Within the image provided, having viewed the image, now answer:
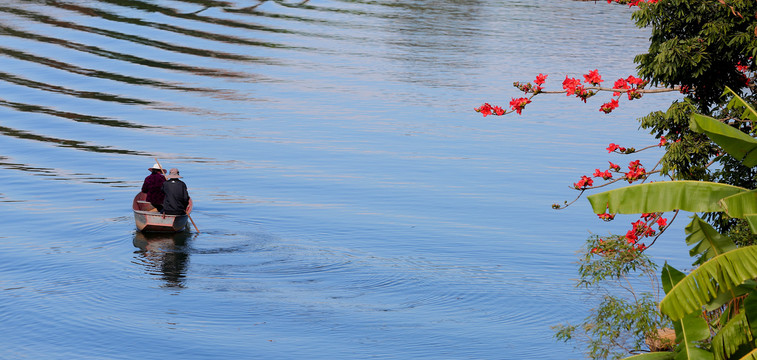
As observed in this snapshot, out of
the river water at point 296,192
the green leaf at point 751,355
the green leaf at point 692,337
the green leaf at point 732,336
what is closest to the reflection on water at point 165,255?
the river water at point 296,192

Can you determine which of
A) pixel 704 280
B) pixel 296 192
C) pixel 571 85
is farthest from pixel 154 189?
pixel 704 280

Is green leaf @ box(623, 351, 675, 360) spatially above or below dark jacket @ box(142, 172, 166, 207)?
above

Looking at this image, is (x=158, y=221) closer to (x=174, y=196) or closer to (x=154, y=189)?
(x=174, y=196)

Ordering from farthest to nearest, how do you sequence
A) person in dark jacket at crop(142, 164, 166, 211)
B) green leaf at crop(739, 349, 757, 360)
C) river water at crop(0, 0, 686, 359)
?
1. person in dark jacket at crop(142, 164, 166, 211)
2. river water at crop(0, 0, 686, 359)
3. green leaf at crop(739, 349, 757, 360)

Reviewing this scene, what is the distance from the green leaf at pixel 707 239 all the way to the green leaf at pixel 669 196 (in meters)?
0.32

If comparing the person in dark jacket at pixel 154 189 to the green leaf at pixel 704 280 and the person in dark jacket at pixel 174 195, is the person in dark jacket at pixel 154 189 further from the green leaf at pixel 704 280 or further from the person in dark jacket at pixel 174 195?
the green leaf at pixel 704 280

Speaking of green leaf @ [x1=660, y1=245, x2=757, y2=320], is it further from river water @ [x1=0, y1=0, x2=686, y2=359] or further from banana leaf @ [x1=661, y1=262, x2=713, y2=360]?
river water @ [x1=0, y1=0, x2=686, y2=359]

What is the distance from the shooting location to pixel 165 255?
84.8ft

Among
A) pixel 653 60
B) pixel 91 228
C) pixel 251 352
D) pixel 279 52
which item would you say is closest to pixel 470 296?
pixel 251 352

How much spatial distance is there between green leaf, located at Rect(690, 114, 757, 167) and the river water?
29.1 feet

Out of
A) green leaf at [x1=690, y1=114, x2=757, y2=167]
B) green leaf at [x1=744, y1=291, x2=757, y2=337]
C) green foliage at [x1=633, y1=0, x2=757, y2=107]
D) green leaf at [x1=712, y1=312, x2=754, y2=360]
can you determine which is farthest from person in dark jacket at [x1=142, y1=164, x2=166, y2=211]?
green leaf at [x1=744, y1=291, x2=757, y2=337]

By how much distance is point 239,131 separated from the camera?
145 ft

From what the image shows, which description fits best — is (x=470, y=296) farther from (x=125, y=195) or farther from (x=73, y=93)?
(x=73, y=93)

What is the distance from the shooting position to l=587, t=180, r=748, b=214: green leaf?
40.1 ft
